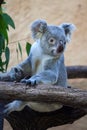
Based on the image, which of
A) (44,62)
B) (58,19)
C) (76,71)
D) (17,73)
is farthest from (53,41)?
(58,19)

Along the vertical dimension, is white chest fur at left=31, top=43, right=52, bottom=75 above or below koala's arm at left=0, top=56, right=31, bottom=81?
above

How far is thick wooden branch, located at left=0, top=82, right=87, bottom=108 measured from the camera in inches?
83.3

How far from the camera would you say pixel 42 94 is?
6.92ft

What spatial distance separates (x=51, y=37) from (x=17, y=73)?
0.97 ft

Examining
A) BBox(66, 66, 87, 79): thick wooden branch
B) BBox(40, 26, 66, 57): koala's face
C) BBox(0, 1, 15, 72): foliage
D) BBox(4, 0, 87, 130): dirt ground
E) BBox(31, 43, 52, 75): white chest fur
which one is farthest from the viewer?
BBox(4, 0, 87, 130): dirt ground

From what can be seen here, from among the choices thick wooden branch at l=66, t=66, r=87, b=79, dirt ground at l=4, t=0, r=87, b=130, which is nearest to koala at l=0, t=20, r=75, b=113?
thick wooden branch at l=66, t=66, r=87, b=79

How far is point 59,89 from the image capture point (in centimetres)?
213

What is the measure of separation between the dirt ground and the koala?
5.95 ft

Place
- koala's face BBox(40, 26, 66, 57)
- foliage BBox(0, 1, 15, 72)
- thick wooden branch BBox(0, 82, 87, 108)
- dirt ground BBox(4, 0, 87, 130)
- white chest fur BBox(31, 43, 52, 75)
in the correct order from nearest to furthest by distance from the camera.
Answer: thick wooden branch BBox(0, 82, 87, 108)
koala's face BBox(40, 26, 66, 57)
white chest fur BBox(31, 43, 52, 75)
foliage BBox(0, 1, 15, 72)
dirt ground BBox(4, 0, 87, 130)

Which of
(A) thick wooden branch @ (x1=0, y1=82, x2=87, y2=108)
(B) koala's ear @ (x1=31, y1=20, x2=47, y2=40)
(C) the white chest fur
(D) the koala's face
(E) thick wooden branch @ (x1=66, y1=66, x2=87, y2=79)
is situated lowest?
(E) thick wooden branch @ (x1=66, y1=66, x2=87, y2=79)

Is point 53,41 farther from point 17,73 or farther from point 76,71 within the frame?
point 76,71

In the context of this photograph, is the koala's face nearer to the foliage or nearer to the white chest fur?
the white chest fur

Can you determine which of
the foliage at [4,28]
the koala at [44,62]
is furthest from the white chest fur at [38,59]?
the foliage at [4,28]

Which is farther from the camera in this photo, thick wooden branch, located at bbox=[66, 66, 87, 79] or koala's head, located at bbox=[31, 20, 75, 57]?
thick wooden branch, located at bbox=[66, 66, 87, 79]
